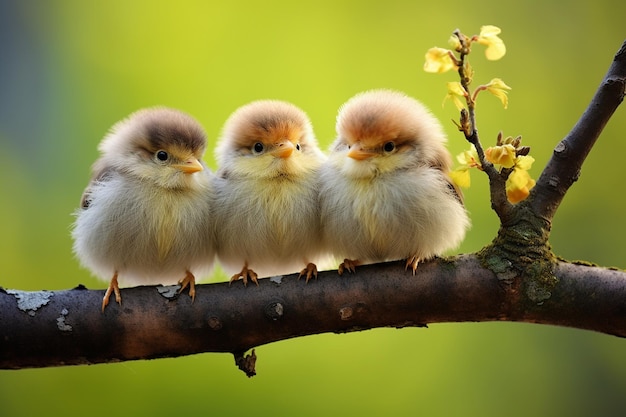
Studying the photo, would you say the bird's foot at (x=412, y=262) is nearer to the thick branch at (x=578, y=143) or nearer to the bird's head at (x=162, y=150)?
the thick branch at (x=578, y=143)

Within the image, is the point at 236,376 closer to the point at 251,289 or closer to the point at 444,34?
the point at 251,289

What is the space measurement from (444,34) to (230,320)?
2.66m

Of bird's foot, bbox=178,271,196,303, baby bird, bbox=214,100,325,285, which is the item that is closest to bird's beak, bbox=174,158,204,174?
baby bird, bbox=214,100,325,285

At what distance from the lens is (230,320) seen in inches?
92.9

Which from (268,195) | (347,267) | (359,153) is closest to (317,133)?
(268,195)

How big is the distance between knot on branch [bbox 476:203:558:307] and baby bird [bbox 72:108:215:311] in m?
1.03

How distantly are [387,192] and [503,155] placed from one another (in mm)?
608

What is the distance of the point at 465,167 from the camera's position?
2.17 meters

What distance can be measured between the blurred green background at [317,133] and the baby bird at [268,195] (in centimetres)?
110

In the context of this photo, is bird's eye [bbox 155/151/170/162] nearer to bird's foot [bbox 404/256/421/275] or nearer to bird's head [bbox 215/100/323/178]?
bird's head [bbox 215/100/323/178]

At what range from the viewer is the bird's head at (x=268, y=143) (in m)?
2.78

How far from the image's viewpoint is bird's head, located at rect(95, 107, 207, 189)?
9.06ft

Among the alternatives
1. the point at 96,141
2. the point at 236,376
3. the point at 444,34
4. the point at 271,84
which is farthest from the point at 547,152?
the point at 96,141

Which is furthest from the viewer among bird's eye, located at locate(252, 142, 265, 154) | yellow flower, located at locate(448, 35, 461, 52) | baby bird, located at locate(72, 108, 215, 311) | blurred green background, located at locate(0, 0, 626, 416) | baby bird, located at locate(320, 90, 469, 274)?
blurred green background, located at locate(0, 0, 626, 416)
